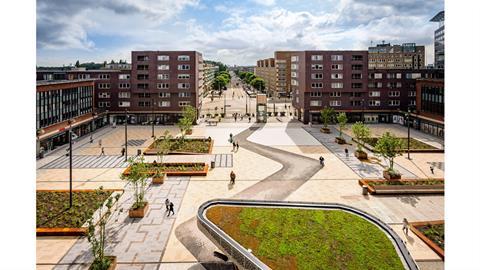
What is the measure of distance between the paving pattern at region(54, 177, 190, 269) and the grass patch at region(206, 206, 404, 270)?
13.8 feet

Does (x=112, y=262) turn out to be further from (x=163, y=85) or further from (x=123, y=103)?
(x=123, y=103)

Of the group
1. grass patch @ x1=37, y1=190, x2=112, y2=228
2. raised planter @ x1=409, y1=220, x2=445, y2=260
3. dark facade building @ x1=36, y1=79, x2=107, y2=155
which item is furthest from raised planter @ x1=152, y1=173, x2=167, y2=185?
raised planter @ x1=409, y1=220, x2=445, y2=260

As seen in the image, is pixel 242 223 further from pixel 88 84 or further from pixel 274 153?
pixel 88 84

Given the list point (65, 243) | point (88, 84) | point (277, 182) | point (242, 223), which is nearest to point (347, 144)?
point (277, 182)

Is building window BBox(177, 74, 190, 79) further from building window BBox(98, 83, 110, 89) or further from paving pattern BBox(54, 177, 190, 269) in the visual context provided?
paving pattern BBox(54, 177, 190, 269)

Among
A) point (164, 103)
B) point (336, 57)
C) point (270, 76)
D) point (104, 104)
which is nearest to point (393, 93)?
point (336, 57)

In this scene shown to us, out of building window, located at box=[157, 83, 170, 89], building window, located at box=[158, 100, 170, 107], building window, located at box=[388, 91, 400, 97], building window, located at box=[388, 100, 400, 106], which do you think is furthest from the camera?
building window, located at box=[388, 100, 400, 106]

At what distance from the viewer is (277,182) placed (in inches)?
1436

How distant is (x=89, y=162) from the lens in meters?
45.6

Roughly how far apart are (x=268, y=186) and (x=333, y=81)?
175 ft

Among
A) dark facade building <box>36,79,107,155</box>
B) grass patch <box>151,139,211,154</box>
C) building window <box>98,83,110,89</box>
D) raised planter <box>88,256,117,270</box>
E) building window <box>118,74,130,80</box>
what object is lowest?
raised planter <box>88,256,117,270</box>

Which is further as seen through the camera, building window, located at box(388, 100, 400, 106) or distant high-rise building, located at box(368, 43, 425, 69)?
distant high-rise building, located at box(368, 43, 425, 69)

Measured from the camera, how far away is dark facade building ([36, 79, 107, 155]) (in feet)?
168

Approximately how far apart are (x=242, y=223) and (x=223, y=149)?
32.4 m
